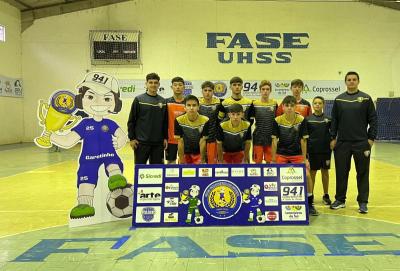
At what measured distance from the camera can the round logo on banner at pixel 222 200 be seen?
4.73 metres

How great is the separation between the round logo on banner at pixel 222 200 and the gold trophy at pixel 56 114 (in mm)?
2034

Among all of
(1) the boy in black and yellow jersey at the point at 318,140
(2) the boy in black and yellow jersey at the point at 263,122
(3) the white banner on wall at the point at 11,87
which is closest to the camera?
(2) the boy in black and yellow jersey at the point at 263,122

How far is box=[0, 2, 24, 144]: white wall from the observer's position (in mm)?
16734

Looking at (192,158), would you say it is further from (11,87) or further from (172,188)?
(11,87)

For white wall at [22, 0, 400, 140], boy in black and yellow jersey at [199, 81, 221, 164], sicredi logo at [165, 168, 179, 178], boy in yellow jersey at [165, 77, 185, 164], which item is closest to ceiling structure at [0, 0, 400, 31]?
white wall at [22, 0, 400, 140]

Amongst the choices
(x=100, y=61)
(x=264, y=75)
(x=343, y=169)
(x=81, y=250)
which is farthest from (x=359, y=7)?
(x=81, y=250)

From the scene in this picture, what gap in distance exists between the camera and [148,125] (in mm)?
5398

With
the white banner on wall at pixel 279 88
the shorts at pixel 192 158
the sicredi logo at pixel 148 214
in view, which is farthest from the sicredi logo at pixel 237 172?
the white banner on wall at pixel 279 88

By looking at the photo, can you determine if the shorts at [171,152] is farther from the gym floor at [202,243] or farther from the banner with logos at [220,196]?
the gym floor at [202,243]

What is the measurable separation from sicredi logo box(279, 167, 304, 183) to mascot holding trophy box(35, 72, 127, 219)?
2104 millimetres

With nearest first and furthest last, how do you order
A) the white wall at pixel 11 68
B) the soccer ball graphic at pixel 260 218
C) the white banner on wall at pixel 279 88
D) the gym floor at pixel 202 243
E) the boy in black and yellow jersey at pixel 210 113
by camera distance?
the gym floor at pixel 202 243
the soccer ball graphic at pixel 260 218
the boy in black and yellow jersey at pixel 210 113
the white wall at pixel 11 68
the white banner on wall at pixel 279 88

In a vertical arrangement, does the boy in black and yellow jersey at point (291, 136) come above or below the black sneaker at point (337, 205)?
above

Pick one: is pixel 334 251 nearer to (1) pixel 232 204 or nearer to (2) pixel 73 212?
(1) pixel 232 204

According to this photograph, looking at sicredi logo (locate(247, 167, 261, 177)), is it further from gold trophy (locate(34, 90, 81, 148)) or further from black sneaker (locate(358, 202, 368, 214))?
gold trophy (locate(34, 90, 81, 148))
